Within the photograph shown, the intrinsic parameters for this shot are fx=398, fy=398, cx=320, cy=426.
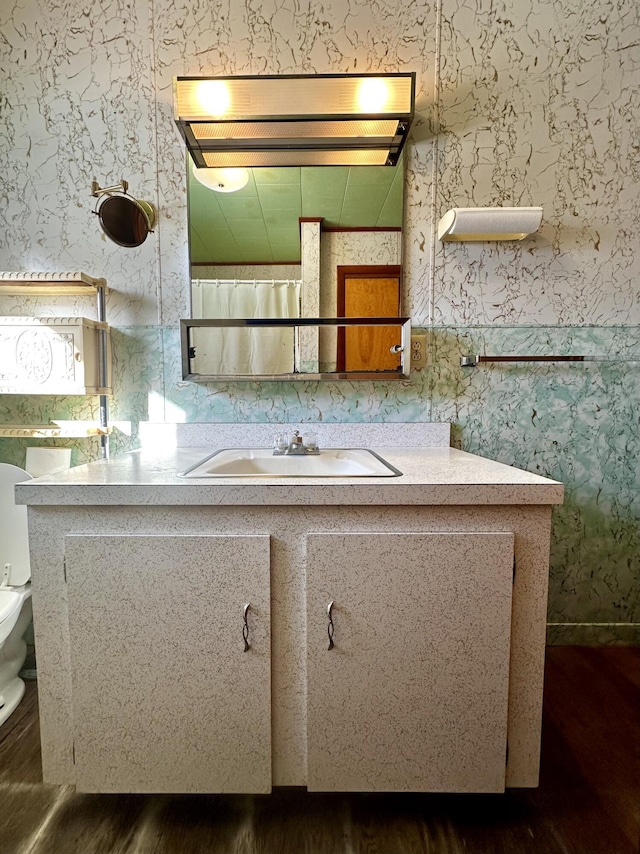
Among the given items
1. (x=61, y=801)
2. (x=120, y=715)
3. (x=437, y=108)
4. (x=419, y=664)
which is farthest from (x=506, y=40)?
(x=61, y=801)

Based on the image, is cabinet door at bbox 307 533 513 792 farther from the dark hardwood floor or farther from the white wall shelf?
the white wall shelf

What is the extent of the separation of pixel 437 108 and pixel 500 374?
3.41 feet

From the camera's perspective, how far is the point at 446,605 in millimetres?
931

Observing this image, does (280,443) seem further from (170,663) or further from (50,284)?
(50,284)

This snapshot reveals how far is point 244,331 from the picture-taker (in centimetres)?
154

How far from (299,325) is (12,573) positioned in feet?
4.39

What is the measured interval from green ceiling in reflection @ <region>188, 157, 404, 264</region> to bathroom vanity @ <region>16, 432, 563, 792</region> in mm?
981

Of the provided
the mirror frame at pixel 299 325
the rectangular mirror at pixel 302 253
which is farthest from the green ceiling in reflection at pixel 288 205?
the mirror frame at pixel 299 325

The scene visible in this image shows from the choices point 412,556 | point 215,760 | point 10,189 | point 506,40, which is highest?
point 506,40

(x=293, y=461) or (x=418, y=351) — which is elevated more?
(x=418, y=351)

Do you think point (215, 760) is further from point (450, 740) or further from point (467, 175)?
point (467, 175)

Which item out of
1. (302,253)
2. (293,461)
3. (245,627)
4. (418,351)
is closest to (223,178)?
(302,253)

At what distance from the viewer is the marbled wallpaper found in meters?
1.49

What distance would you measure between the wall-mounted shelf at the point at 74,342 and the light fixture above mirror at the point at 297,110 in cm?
66
